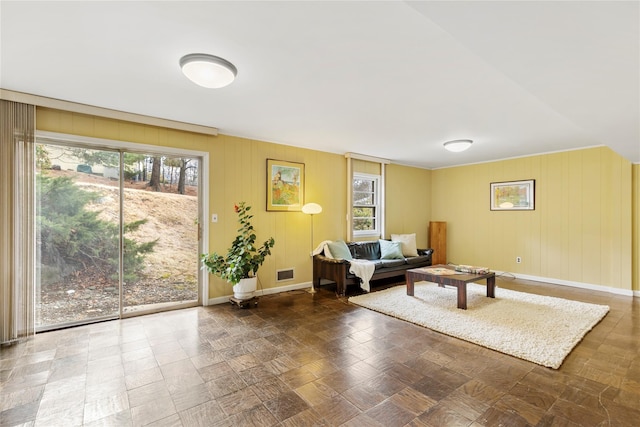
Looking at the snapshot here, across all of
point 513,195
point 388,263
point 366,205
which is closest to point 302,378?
point 388,263

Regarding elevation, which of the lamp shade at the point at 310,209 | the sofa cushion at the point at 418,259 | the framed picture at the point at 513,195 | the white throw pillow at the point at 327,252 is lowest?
the sofa cushion at the point at 418,259

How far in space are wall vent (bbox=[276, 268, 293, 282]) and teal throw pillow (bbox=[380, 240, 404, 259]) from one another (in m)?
1.90

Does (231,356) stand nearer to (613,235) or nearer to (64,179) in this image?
(64,179)

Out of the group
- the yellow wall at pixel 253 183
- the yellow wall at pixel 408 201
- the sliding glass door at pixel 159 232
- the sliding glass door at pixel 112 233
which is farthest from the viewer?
the yellow wall at pixel 408 201

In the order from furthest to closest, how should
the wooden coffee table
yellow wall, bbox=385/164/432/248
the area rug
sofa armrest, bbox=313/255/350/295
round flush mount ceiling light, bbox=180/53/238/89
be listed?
yellow wall, bbox=385/164/432/248, sofa armrest, bbox=313/255/350/295, the wooden coffee table, the area rug, round flush mount ceiling light, bbox=180/53/238/89

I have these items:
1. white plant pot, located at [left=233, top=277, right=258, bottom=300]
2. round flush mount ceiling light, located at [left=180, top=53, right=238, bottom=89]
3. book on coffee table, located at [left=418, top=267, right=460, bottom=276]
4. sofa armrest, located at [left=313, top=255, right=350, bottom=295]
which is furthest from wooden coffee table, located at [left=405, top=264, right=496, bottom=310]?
round flush mount ceiling light, located at [left=180, top=53, right=238, bottom=89]

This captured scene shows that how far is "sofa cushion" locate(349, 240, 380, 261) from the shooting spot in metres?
5.54

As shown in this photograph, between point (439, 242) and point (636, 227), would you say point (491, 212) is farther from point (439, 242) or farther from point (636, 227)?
point (636, 227)

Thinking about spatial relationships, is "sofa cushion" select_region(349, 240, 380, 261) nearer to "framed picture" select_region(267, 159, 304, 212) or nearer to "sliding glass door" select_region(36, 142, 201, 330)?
"framed picture" select_region(267, 159, 304, 212)

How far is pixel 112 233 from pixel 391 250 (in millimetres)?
4483

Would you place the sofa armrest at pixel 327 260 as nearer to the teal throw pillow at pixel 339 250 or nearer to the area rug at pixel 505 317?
the teal throw pillow at pixel 339 250

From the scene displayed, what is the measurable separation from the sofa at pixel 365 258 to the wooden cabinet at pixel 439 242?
1.02m

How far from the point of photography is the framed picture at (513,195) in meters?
5.68

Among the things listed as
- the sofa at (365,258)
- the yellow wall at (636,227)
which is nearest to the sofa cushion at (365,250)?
the sofa at (365,258)
